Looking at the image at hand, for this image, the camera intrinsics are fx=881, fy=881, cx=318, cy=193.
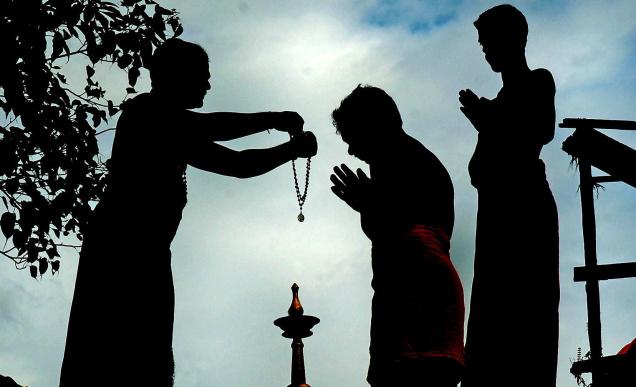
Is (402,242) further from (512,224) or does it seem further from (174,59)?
(174,59)

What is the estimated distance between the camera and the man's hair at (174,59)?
5.55m

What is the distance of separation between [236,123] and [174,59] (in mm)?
576

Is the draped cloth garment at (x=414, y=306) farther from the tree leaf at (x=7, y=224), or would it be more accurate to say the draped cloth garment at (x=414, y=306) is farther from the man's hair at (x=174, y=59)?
the tree leaf at (x=7, y=224)

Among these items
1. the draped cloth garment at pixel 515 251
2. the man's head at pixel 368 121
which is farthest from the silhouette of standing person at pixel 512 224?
the man's head at pixel 368 121

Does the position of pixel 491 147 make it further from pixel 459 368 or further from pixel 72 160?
pixel 72 160

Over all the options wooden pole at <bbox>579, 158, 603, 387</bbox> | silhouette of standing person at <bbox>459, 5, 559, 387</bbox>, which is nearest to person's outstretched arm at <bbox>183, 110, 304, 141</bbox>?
silhouette of standing person at <bbox>459, 5, 559, 387</bbox>

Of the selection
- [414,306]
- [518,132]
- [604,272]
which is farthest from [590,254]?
[414,306]

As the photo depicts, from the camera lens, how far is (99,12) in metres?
8.25

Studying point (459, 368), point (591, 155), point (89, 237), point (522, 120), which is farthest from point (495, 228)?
point (591, 155)

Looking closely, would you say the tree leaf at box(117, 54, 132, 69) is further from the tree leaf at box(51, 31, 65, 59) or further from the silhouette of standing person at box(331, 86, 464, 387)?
the silhouette of standing person at box(331, 86, 464, 387)

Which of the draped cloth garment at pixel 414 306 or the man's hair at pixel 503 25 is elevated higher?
the man's hair at pixel 503 25

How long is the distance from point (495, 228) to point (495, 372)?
2.71 feet

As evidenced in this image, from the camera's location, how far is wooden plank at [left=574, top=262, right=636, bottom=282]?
346 inches

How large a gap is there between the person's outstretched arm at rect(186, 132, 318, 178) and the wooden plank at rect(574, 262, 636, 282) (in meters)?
4.01
